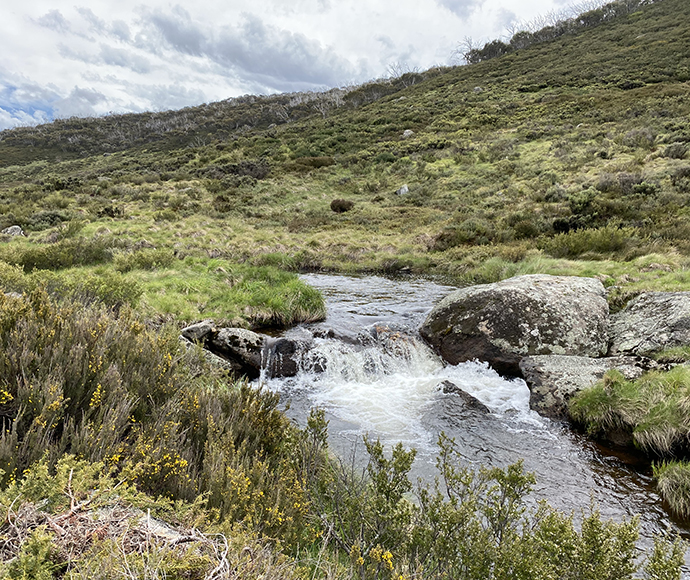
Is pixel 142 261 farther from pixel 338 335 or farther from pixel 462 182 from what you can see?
pixel 462 182

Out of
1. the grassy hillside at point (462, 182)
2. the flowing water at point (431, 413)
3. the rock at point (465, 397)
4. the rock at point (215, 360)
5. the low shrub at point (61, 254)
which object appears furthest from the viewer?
the grassy hillside at point (462, 182)

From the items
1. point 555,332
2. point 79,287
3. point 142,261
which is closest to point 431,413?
point 555,332

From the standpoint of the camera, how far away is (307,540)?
2.62 meters

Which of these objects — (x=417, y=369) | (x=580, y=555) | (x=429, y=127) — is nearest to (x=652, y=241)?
(x=417, y=369)

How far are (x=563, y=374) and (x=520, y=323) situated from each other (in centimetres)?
151

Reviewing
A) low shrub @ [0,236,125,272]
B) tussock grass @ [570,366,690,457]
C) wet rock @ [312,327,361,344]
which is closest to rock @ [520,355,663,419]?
tussock grass @ [570,366,690,457]

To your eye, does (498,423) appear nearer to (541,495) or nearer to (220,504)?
(541,495)

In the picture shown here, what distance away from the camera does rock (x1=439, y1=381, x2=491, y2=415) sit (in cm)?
636

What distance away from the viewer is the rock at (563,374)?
6.09m

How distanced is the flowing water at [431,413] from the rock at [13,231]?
14837 millimetres

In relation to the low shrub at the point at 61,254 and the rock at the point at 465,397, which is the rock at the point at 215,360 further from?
the low shrub at the point at 61,254

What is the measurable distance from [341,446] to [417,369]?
3175 mm

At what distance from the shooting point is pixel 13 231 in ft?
53.0

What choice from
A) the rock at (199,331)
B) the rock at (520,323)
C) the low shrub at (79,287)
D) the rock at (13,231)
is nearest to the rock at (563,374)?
the rock at (520,323)
